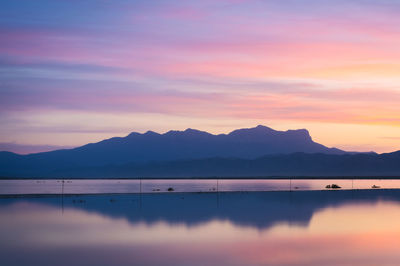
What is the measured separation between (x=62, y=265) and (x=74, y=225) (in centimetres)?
1571

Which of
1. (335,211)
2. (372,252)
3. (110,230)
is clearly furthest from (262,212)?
(372,252)

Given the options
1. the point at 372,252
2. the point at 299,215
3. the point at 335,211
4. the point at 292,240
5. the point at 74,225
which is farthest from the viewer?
the point at 335,211

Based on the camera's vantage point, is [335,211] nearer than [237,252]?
No

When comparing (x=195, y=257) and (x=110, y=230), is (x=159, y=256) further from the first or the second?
(x=110, y=230)

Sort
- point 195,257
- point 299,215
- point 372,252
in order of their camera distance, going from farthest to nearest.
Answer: point 299,215 → point 372,252 → point 195,257

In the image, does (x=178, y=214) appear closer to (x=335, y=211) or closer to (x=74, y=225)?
(x=74, y=225)

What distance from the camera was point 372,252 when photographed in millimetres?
27922

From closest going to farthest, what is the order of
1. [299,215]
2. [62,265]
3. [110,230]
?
[62,265] → [110,230] → [299,215]

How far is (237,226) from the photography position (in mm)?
38500

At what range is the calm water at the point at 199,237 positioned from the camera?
2577 cm

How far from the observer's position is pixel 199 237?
108ft

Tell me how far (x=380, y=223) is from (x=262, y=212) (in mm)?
11698

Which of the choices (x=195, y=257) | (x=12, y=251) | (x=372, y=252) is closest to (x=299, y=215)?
(x=372, y=252)

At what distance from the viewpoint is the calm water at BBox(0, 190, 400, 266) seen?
25766 mm
